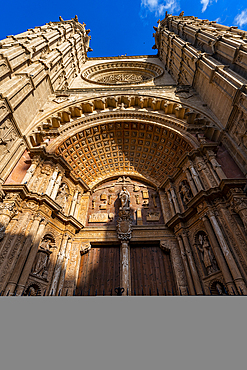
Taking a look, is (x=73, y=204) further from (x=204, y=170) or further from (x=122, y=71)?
(x=122, y=71)

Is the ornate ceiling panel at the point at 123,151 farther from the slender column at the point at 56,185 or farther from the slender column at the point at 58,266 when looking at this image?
the slender column at the point at 58,266

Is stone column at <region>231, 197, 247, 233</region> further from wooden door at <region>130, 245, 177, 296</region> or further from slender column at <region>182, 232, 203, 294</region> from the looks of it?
wooden door at <region>130, 245, 177, 296</region>

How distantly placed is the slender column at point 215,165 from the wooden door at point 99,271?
5190mm

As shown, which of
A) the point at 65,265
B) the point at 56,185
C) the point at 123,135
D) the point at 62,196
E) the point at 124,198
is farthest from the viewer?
the point at 123,135

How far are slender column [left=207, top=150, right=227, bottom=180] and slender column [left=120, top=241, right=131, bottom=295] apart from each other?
4.66 meters

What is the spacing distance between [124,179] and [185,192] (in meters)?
3.85

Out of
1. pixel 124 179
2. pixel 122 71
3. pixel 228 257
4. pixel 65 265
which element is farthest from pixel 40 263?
pixel 122 71

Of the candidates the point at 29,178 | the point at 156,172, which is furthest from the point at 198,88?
the point at 29,178

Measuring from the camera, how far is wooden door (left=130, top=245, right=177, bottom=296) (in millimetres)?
7638

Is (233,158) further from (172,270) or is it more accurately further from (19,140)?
(19,140)

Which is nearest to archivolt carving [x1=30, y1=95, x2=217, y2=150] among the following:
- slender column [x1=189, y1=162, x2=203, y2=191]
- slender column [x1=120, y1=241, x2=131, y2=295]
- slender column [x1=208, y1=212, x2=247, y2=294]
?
slender column [x1=189, y1=162, x2=203, y2=191]

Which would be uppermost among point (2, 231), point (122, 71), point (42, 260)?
point (122, 71)

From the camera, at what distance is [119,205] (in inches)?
416

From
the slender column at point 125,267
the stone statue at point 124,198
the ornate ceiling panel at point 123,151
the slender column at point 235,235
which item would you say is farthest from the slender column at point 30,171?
the slender column at point 235,235
